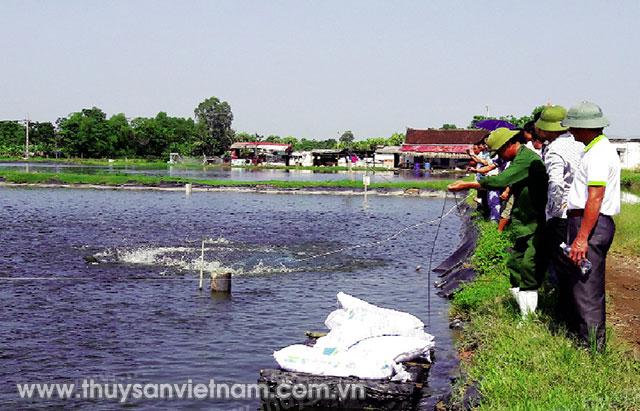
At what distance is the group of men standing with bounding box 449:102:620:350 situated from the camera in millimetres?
5824

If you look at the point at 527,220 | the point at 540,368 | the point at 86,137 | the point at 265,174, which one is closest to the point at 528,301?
the point at 527,220

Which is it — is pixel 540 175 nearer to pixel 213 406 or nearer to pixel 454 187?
pixel 454 187

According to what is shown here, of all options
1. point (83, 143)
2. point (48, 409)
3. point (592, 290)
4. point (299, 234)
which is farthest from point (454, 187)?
point (83, 143)

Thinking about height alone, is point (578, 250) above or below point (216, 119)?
below

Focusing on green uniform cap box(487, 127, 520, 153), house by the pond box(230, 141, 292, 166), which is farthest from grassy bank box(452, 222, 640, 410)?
house by the pond box(230, 141, 292, 166)

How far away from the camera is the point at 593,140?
5.97m

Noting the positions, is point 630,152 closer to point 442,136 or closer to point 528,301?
point 442,136

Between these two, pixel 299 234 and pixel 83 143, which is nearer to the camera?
pixel 299 234

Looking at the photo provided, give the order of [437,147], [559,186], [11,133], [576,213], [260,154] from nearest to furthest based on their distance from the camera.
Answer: [576,213] < [559,186] < [437,147] < [260,154] < [11,133]

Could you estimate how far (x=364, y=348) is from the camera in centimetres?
705

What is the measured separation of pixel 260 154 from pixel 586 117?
10129cm

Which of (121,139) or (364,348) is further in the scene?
(121,139)

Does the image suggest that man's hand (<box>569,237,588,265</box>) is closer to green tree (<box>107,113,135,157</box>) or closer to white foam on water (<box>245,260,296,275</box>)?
white foam on water (<box>245,260,296,275</box>)

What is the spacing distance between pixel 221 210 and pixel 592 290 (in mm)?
28494
